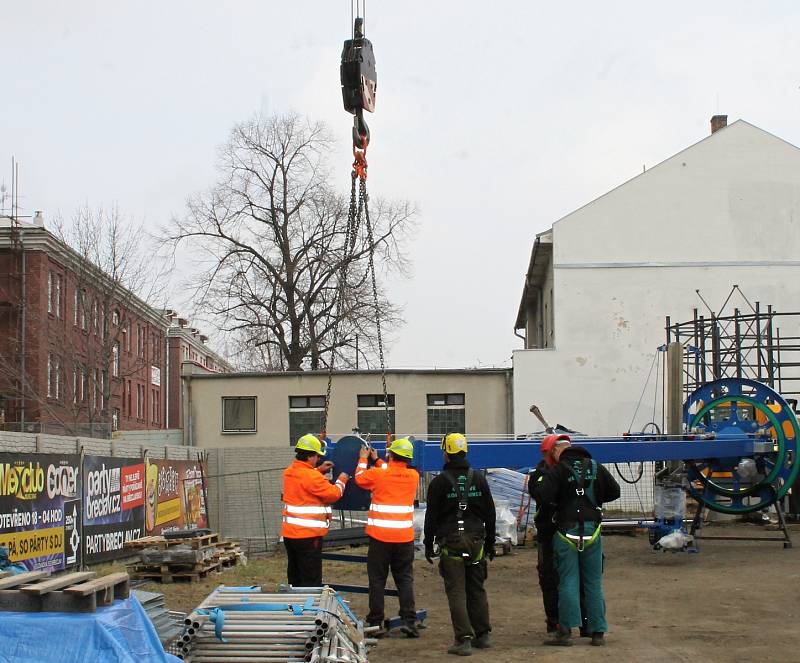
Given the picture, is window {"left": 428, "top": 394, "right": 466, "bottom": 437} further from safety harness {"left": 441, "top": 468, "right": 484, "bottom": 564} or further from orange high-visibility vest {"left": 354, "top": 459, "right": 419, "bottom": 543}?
safety harness {"left": 441, "top": 468, "right": 484, "bottom": 564}

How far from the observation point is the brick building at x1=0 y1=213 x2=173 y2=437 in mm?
43188

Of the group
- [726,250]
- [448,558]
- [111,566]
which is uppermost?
[726,250]

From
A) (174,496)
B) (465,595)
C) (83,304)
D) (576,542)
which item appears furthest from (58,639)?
(83,304)

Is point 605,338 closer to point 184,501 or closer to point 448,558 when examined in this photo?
point 184,501

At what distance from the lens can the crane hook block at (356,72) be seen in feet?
39.8

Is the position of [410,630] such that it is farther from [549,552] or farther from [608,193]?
[608,193]

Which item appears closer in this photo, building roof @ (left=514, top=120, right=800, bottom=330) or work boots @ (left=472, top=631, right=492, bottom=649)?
work boots @ (left=472, top=631, right=492, bottom=649)

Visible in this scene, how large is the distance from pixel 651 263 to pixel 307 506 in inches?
969

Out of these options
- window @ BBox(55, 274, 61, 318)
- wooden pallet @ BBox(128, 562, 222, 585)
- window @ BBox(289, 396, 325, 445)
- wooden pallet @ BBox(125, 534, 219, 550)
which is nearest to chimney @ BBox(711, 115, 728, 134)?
window @ BBox(289, 396, 325, 445)

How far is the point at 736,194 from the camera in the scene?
1315 inches

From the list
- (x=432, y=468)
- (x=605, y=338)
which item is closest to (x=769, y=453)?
(x=432, y=468)

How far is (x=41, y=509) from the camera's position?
49.7 feet

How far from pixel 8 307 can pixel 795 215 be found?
34901 mm

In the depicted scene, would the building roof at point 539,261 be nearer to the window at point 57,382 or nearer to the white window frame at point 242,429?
the white window frame at point 242,429
